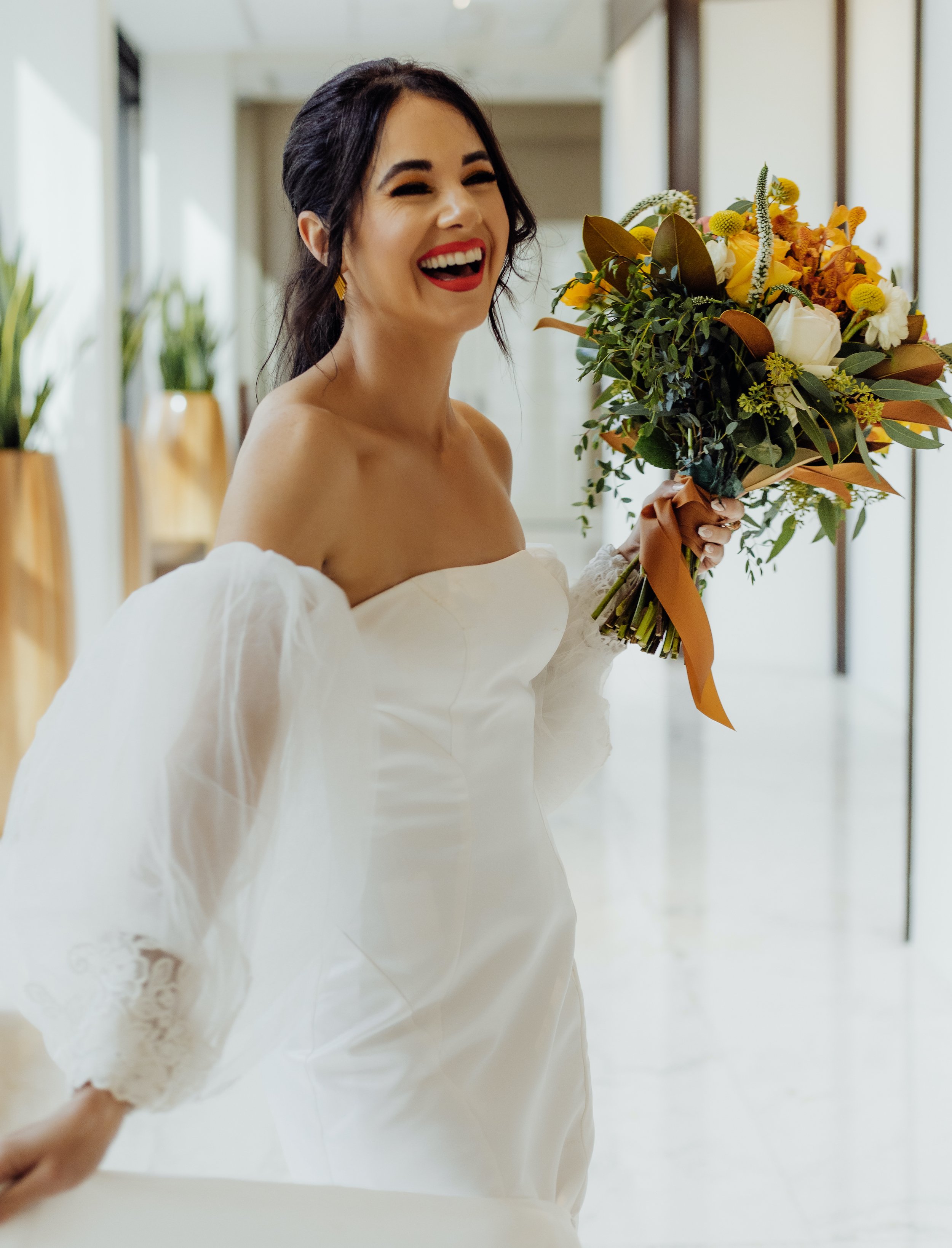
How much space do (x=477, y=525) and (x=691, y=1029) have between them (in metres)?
1.70

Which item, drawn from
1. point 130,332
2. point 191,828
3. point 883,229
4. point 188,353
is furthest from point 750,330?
point 188,353

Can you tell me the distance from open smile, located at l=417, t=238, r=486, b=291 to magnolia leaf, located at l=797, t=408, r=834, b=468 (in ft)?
1.18

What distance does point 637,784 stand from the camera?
14.0 feet

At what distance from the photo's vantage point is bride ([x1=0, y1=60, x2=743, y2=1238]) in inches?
32.0

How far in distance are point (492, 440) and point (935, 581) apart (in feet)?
5.41

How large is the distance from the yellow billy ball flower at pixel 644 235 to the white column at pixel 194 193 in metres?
5.28

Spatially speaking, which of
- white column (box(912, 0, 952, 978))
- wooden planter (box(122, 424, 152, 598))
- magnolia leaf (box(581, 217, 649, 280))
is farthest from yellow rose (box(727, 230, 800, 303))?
wooden planter (box(122, 424, 152, 598))

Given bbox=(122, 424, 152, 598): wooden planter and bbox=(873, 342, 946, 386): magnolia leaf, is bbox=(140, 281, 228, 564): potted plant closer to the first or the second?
bbox=(122, 424, 152, 598): wooden planter

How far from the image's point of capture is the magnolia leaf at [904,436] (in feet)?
4.25

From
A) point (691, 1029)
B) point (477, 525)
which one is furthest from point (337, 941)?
point (691, 1029)

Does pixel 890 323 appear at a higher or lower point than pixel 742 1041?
higher

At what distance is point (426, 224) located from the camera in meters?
1.07

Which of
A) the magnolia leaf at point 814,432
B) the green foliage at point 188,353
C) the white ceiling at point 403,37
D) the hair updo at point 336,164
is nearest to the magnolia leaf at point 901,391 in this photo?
the magnolia leaf at point 814,432

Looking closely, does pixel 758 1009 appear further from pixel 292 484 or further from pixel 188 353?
pixel 188 353
